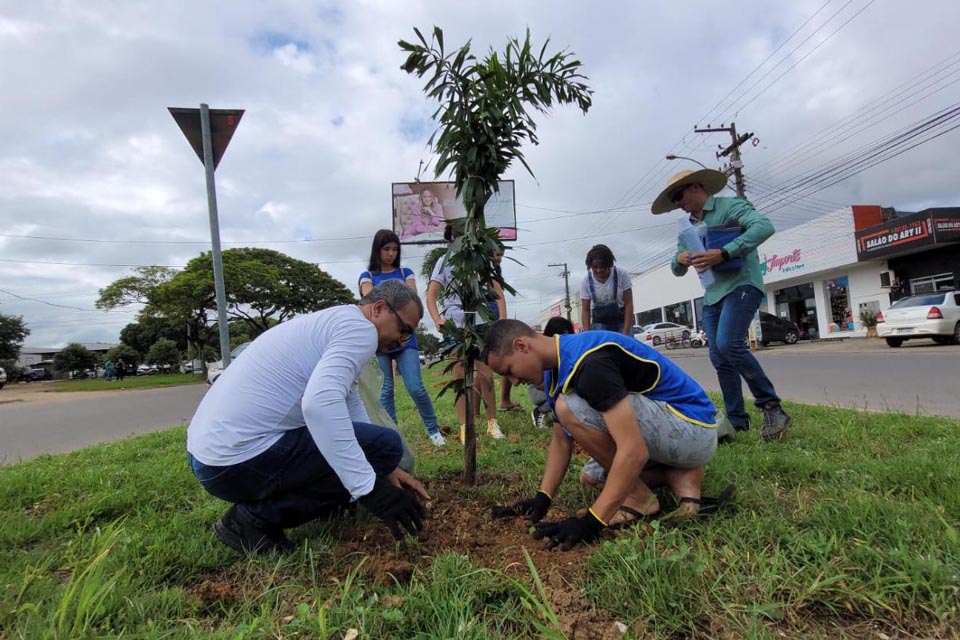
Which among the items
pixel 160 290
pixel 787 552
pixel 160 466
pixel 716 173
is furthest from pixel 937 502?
pixel 160 290

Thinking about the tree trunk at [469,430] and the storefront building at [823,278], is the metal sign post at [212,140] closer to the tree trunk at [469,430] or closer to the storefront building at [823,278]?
the tree trunk at [469,430]

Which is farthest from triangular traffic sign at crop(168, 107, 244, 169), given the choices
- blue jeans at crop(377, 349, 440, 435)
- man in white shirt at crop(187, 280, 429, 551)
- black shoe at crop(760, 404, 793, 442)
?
black shoe at crop(760, 404, 793, 442)

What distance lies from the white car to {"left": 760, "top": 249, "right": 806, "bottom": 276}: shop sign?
10932 mm

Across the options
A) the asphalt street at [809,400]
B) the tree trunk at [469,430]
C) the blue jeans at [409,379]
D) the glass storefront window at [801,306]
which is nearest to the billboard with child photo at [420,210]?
the asphalt street at [809,400]

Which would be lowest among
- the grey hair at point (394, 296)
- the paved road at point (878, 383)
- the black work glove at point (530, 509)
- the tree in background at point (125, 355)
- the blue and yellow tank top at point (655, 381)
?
the paved road at point (878, 383)

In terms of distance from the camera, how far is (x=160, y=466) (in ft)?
11.4

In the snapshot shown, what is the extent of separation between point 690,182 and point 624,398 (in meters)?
2.30

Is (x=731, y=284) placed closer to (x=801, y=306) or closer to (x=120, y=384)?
(x=801, y=306)

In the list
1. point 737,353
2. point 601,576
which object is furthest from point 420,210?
point 601,576

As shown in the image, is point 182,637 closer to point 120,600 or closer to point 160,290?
point 120,600

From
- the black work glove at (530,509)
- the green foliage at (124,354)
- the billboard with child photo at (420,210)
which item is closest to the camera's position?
the black work glove at (530,509)

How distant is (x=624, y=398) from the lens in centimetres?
180

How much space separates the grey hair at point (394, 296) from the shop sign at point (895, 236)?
71.2 ft

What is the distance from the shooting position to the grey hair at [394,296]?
2.09m
